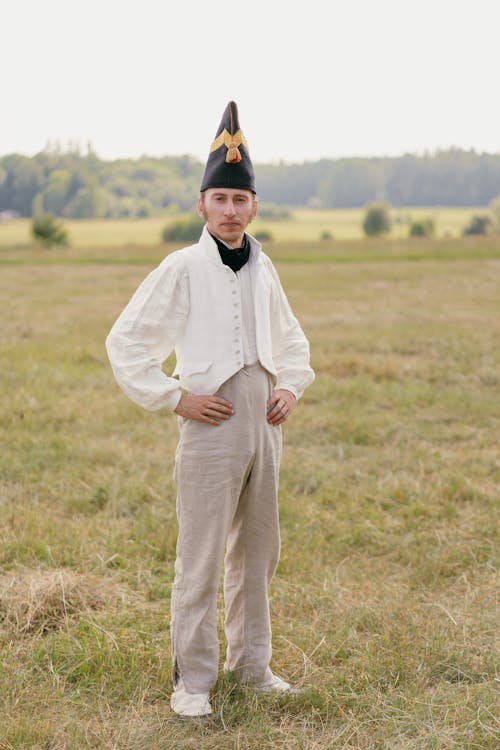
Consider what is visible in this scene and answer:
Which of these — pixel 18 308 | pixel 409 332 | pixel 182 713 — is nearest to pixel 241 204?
pixel 182 713

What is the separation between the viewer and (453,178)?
3533 inches

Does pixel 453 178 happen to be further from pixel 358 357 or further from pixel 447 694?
pixel 447 694

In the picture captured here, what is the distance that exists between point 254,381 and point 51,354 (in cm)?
832

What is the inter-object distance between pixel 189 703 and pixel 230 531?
25.6 inches

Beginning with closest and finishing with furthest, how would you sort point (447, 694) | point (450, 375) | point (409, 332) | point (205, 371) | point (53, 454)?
point (205, 371)
point (447, 694)
point (53, 454)
point (450, 375)
point (409, 332)

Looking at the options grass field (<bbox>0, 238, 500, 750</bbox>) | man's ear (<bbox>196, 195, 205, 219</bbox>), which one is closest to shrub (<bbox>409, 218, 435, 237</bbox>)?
grass field (<bbox>0, 238, 500, 750</bbox>)

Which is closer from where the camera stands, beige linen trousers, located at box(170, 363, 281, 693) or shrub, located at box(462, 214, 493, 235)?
beige linen trousers, located at box(170, 363, 281, 693)

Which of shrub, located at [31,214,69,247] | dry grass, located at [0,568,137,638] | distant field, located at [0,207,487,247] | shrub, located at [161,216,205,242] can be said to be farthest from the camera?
shrub, located at [161,216,205,242]

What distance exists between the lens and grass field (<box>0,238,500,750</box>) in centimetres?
322

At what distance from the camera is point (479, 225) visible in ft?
226

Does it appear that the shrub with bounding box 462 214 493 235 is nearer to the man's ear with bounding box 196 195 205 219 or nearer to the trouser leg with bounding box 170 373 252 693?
the man's ear with bounding box 196 195 205 219

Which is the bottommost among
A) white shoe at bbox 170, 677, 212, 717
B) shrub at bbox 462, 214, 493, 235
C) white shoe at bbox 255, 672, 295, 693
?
shrub at bbox 462, 214, 493, 235

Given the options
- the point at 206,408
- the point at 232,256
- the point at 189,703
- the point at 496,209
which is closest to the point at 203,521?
the point at 206,408

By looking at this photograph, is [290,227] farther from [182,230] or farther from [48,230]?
[48,230]
